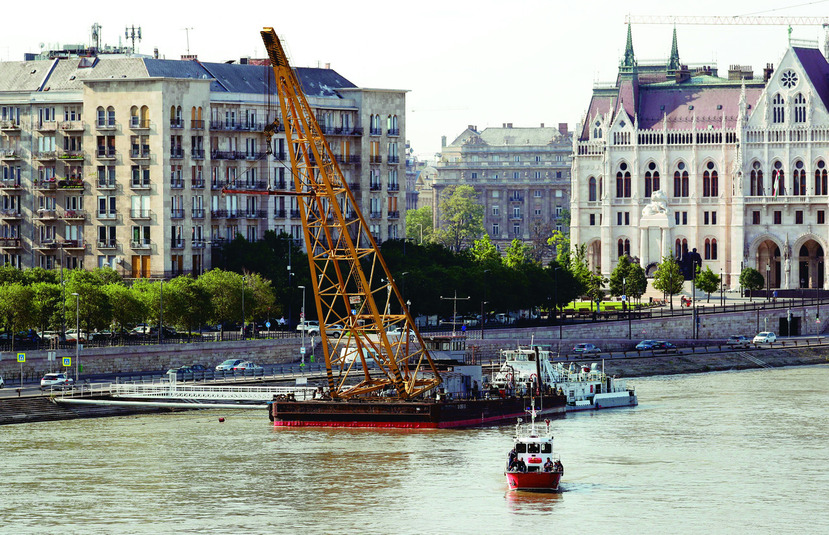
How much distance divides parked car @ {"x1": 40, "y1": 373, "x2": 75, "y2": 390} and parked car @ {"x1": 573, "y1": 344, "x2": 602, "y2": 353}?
4751 centimetres

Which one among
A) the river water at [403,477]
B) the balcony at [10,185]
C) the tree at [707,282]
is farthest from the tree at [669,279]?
the river water at [403,477]

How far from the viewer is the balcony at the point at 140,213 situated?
158 m

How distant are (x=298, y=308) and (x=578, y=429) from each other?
160ft

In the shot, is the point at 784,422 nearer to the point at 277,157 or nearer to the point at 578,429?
the point at 578,429

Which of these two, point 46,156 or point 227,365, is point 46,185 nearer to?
point 46,156

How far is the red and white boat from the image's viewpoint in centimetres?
8344

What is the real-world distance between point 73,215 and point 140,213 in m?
6.52

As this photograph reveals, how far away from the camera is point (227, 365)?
128125 millimetres

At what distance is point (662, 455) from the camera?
95.1 meters

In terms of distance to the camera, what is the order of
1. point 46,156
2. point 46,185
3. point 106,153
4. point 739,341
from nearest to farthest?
point 106,153 < point 46,156 < point 46,185 < point 739,341

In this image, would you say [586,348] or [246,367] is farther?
[586,348]

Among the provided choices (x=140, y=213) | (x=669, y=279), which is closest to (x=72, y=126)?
(x=140, y=213)

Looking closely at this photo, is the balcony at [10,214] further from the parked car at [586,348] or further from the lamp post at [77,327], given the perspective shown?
the parked car at [586,348]

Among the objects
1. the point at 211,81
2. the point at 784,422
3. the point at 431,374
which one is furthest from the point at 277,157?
the point at 784,422
